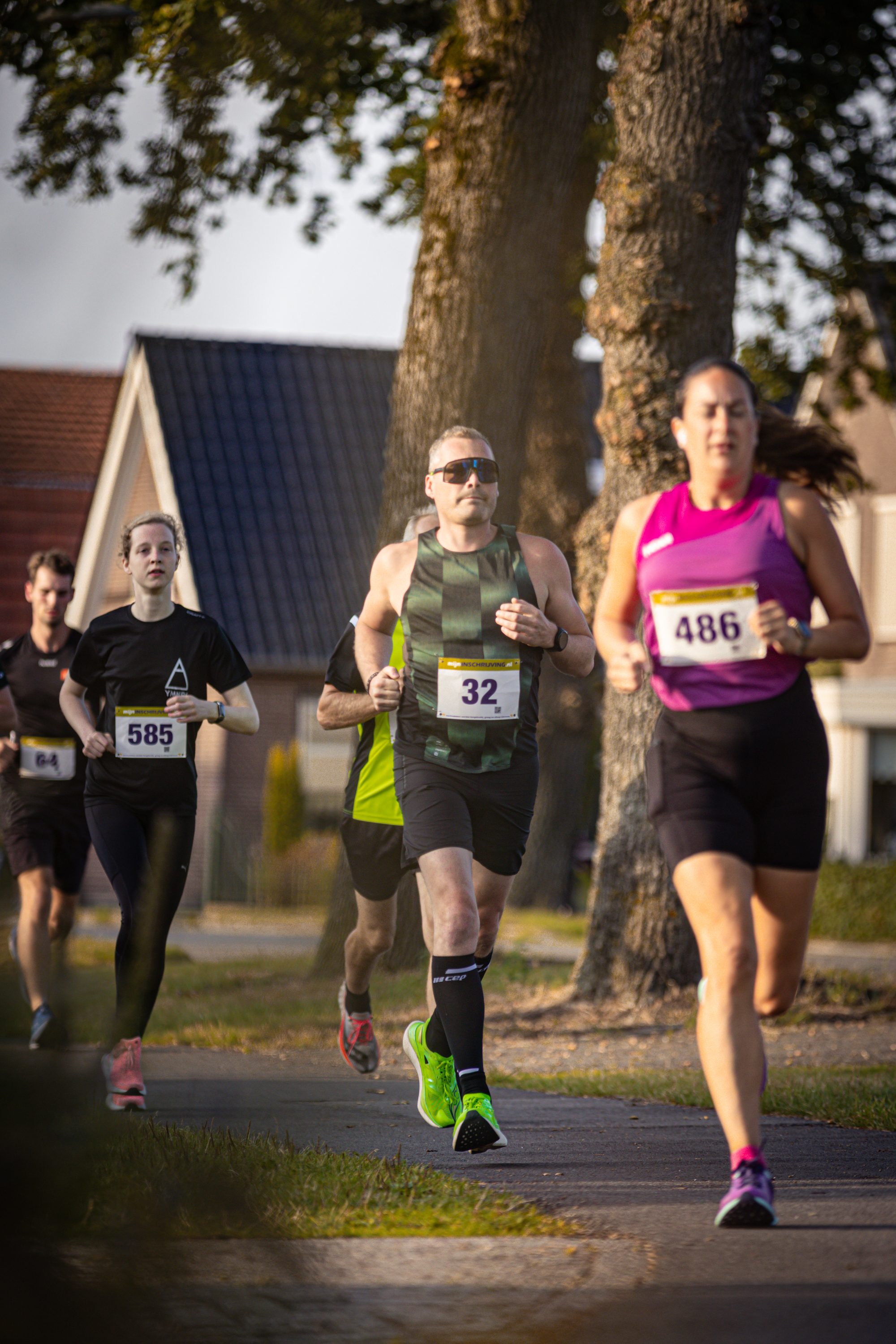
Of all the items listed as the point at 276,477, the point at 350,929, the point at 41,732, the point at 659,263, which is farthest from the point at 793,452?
the point at 276,477

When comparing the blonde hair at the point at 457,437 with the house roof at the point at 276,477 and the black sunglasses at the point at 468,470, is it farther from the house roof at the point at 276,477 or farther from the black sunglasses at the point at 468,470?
the house roof at the point at 276,477

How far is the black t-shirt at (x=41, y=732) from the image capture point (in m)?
8.47

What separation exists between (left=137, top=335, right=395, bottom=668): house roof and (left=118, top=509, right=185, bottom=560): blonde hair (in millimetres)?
17429

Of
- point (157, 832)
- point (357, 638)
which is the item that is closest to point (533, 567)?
point (357, 638)

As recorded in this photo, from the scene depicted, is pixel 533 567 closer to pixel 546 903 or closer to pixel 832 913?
pixel 832 913

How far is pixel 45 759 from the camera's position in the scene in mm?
8562

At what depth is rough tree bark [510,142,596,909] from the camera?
1571 centimetres

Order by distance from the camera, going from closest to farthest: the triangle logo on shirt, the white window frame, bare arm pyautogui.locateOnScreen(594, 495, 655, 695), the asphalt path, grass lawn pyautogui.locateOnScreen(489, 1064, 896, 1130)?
the asphalt path, bare arm pyautogui.locateOnScreen(594, 495, 655, 695), grass lawn pyautogui.locateOnScreen(489, 1064, 896, 1130), the triangle logo on shirt, the white window frame

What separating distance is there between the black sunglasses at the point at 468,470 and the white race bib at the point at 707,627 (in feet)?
4.39

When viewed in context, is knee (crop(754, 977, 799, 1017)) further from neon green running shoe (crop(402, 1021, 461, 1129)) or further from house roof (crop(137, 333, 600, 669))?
house roof (crop(137, 333, 600, 669))

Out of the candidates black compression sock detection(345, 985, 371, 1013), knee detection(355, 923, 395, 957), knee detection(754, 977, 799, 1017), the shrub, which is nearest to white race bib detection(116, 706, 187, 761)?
knee detection(355, 923, 395, 957)

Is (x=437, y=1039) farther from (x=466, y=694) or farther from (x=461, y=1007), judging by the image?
(x=466, y=694)

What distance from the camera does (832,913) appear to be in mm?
17875

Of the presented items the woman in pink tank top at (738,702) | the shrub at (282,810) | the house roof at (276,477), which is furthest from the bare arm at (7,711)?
Answer: the shrub at (282,810)
